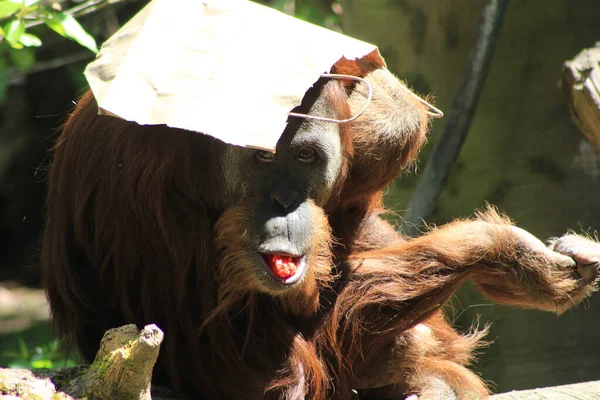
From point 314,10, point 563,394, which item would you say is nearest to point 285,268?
point 563,394

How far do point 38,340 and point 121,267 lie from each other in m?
3.73

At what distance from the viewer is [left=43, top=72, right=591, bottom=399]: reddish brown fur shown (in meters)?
2.30

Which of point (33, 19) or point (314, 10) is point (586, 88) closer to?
point (314, 10)

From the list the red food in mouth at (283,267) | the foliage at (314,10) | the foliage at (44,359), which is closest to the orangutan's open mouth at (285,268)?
the red food in mouth at (283,267)

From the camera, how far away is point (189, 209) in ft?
7.61

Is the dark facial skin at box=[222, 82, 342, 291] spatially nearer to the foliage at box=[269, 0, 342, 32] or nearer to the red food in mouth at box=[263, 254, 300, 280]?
the red food in mouth at box=[263, 254, 300, 280]

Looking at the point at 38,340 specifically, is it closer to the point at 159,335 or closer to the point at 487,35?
the point at 487,35

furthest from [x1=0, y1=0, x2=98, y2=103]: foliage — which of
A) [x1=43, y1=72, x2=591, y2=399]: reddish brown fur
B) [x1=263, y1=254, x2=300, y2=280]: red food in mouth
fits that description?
[x1=263, y1=254, x2=300, y2=280]: red food in mouth

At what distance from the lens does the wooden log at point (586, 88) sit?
10.8ft

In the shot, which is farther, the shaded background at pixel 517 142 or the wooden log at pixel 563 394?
the shaded background at pixel 517 142

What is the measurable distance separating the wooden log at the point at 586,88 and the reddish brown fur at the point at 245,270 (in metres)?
0.84

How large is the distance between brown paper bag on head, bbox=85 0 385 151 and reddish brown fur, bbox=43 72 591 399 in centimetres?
24

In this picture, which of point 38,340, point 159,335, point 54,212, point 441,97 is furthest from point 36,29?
point 159,335

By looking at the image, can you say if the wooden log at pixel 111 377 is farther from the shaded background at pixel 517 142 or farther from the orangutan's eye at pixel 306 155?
the shaded background at pixel 517 142
